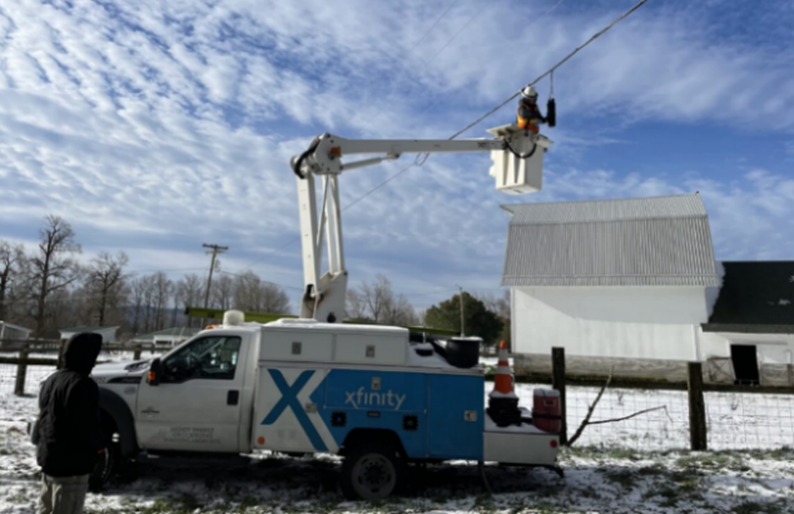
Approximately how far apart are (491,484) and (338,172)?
5.21 m

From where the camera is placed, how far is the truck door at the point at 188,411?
688cm

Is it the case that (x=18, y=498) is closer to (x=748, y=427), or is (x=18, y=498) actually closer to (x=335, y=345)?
(x=335, y=345)

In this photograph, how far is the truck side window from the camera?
7.04m

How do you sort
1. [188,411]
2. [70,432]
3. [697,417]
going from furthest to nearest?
[697,417]
[188,411]
[70,432]

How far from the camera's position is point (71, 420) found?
172 inches

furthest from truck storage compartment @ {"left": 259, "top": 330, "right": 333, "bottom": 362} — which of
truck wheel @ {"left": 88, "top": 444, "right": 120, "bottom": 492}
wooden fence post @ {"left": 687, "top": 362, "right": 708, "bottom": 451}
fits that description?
wooden fence post @ {"left": 687, "top": 362, "right": 708, "bottom": 451}

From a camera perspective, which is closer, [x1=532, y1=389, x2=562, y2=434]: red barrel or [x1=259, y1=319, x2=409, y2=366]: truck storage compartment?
[x1=259, y1=319, x2=409, y2=366]: truck storage compartment

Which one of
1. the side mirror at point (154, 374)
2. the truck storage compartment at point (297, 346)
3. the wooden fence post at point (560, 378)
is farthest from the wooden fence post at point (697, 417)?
the side mirror at point (154, 374)

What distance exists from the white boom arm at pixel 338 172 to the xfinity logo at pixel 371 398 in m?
2.53

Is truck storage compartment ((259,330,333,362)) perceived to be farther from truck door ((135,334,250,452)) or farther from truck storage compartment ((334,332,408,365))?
truck door ((135,334,250,452))

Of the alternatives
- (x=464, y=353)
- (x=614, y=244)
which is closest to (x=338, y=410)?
(x=464, y=353)

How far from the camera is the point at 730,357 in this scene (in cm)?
2872

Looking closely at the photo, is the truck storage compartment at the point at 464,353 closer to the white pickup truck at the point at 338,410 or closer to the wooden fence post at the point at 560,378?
the white pickup truck at the point at 338,410

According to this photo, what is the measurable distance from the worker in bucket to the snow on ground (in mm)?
5267
